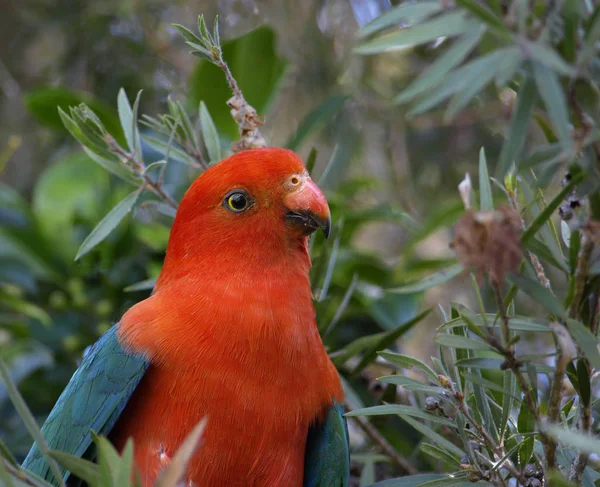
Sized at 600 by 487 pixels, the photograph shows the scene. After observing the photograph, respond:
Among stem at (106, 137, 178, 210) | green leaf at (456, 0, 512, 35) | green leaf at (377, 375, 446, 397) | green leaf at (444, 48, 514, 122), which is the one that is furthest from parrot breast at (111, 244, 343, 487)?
green leaf at (456, 0, 512, 35)

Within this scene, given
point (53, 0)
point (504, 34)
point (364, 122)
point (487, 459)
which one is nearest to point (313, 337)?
point (487, 459)

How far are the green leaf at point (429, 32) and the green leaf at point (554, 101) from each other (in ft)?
0.57

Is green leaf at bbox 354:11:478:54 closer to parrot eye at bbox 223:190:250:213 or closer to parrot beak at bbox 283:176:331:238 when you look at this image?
parrot beak at bbox 283:176:331:238

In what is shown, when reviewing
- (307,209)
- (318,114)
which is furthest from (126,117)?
(318,114)

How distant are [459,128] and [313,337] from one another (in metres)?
2.93

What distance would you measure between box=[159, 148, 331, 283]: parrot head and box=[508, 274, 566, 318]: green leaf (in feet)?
3.69

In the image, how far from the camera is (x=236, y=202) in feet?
8.23

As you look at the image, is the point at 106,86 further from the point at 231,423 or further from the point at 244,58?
the point at 231,423

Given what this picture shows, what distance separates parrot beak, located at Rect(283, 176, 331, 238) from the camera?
7.88 ft

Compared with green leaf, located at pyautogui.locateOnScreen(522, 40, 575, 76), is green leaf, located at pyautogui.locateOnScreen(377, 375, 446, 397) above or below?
below

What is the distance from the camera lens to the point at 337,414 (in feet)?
7.90

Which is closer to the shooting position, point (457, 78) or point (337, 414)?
point (457, 78)

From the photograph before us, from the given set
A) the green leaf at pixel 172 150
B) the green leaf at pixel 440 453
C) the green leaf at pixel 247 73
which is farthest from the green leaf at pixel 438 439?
the green leaf at pixel 247 73

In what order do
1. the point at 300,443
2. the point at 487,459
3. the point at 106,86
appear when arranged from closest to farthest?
the point at 487,459, the point at 300,443, the point at 106,86
